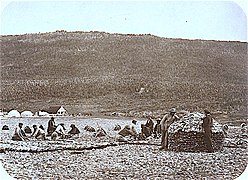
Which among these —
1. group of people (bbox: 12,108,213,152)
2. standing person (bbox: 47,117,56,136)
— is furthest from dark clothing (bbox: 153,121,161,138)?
standing person (bbox: 47,117,56,136)

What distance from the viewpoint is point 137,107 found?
3.32 meters

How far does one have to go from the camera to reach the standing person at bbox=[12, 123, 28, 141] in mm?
3318

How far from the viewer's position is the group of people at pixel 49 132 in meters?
3.31

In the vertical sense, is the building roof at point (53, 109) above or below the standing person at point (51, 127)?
above

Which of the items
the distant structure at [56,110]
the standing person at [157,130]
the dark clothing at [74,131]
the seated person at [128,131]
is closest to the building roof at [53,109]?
the distant structure at [56,110]

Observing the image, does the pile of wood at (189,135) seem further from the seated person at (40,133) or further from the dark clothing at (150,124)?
the seated person at (40,133)

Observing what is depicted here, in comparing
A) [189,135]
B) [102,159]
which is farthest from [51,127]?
[189,135]

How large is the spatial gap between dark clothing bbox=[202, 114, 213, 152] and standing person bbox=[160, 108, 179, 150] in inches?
5.0

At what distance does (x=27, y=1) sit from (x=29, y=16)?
0.07 metres

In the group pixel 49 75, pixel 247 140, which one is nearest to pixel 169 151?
pixel 247 140

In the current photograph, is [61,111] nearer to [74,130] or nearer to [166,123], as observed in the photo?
[74,130]

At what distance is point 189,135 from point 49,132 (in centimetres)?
61

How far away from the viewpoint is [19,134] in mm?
3324

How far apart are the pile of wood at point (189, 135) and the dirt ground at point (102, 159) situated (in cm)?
3
